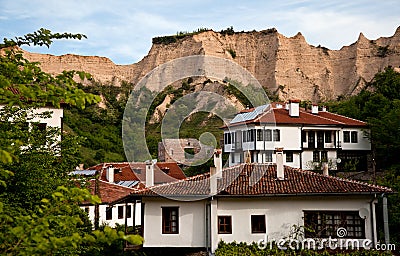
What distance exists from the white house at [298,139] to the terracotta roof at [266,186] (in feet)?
58.0

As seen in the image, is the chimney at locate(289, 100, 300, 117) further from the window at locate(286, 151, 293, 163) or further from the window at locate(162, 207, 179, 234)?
the window at locate(162, 207, 179, 234)

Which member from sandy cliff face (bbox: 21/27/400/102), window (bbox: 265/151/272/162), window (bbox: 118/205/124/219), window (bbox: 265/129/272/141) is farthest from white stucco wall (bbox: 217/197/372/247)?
sandy cliff face (bbox: 21/27/400/102)

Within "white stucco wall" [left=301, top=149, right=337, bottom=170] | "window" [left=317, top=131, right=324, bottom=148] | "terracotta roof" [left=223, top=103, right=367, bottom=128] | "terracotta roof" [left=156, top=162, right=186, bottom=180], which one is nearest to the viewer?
"terracotta roof" [left=223, top=103, right=367, bottom=128]

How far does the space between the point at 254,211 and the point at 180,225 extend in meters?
2.61

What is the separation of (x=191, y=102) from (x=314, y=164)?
418 inches

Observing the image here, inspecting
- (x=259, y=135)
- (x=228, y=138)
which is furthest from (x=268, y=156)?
(x=228, y=138)

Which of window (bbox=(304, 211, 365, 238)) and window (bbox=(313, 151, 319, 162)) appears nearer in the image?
window (bbox=(304, 211, 365, 238))

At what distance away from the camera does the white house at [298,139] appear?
36.2 meters

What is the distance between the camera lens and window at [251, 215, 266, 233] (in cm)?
1631

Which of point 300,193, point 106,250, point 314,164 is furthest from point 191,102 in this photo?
point 300,193

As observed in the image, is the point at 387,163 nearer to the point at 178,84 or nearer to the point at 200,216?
the point at 200,216

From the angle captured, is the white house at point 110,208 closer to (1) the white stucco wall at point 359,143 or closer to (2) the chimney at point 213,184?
(2) the chimney at point 213,184

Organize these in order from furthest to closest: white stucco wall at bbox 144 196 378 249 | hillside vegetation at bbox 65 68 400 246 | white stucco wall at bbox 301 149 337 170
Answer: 1. white stucco wall at bbox 301 149 337 170
2. hillside vegetation at bbox 65 68 400 246
3. white stucco wall at bbox 144 196 378 249

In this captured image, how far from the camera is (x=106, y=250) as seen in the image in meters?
19.1
